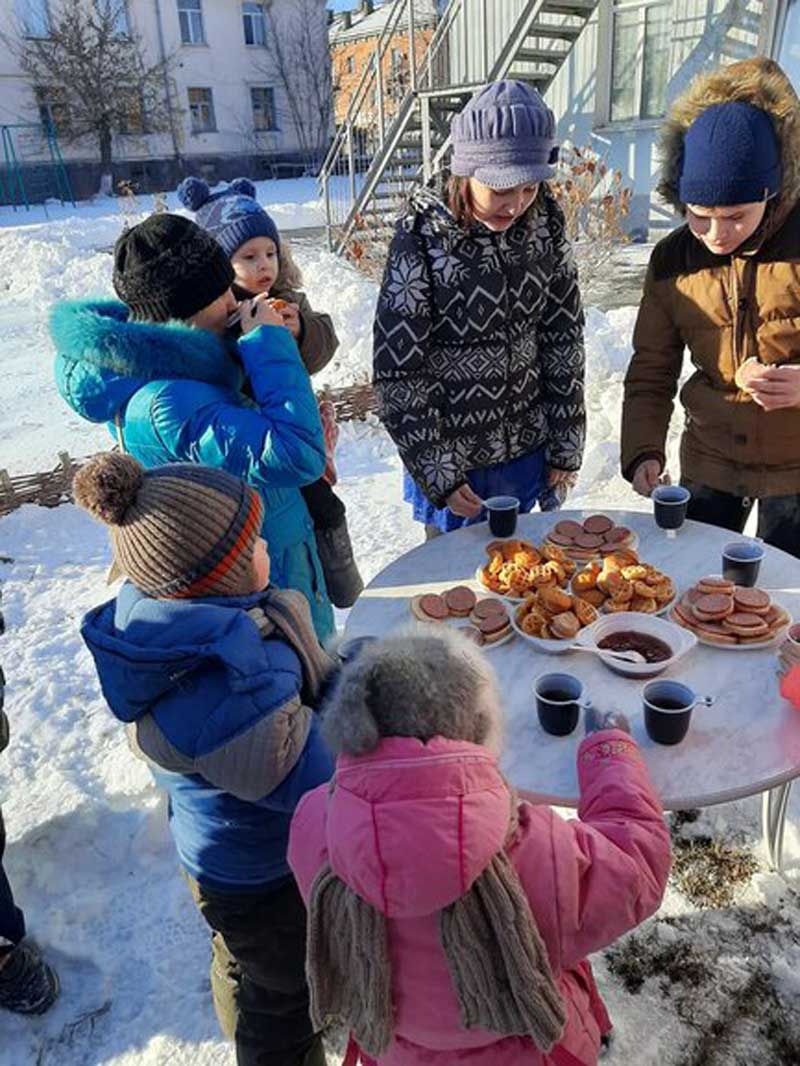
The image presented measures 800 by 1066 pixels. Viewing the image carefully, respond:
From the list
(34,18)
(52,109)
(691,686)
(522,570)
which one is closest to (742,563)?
(691,686)

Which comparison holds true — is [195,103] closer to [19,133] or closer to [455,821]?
[19,133]

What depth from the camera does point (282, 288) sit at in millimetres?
2992

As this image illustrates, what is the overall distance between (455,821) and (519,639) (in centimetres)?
104

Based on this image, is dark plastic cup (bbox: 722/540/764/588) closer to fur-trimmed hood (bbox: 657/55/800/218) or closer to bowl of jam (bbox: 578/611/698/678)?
bowl of jam (bbox: 578/611/698/678)

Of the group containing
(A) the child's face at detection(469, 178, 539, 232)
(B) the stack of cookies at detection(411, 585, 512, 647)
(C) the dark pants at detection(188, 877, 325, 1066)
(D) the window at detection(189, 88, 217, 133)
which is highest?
(D) the window at detection(189, 88, 217, 133)

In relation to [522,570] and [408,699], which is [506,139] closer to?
[522,570]

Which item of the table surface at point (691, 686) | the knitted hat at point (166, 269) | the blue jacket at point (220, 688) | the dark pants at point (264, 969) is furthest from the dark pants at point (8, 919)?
the knitted hat at point (166, 269)

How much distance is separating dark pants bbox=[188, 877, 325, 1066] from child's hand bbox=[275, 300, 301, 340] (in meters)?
1.75

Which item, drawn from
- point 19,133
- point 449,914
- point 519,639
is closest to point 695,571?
point 519,639

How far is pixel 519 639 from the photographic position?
82.7 inches

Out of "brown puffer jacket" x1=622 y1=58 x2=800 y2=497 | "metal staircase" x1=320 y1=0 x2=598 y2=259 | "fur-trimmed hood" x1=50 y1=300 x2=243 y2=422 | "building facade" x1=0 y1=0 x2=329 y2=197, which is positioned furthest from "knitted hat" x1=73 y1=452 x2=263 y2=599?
"building facade" x1=0 y1=0 x2=329 y2=197

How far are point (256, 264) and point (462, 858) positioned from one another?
2.29 m

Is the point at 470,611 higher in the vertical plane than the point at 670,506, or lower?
lower

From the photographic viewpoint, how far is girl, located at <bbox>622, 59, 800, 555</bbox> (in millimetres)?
2230
